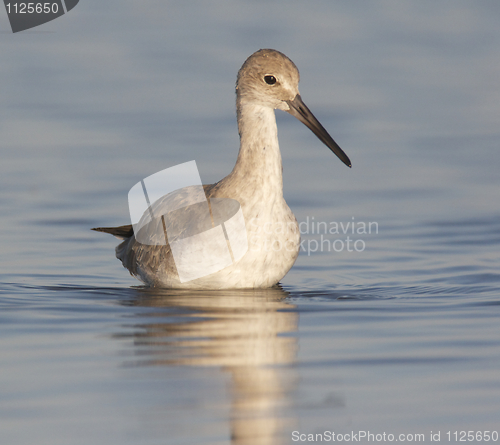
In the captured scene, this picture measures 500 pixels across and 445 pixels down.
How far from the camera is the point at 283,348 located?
7.02m

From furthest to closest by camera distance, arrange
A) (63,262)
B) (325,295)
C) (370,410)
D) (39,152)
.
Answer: (39,152)
(63,262)
(325,295)
(370,410)

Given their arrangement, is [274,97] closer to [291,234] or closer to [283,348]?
[291,234]

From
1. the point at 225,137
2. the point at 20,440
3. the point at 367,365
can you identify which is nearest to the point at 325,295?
the point at 367,365

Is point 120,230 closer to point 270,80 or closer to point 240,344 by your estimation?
point 270,80

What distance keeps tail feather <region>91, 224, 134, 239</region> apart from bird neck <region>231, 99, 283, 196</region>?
1.84 m

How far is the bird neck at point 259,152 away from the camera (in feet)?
29.1

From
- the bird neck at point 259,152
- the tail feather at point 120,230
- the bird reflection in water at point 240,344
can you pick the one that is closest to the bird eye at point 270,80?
the bird neck at point 259,152

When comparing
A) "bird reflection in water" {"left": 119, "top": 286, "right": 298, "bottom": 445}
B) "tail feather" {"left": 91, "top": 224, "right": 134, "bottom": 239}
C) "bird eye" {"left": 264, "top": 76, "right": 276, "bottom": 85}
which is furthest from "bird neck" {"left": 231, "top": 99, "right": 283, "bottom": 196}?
"tail feather" {"left": 91, "top": 224, "right": 134, "bottom": 239}

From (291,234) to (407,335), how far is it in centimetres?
190

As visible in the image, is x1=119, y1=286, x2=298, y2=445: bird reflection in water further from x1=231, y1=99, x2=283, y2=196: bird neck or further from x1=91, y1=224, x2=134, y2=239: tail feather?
x1=91, y1=224, x2=134, y2=239: tail feather

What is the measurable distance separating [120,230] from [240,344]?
12.5ft

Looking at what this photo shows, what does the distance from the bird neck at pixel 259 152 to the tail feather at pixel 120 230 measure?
1835mm

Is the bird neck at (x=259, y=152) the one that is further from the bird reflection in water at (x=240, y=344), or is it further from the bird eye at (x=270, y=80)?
the bird reflection in water at (x=240, y=344)

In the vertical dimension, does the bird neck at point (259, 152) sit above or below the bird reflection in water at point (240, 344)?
above
